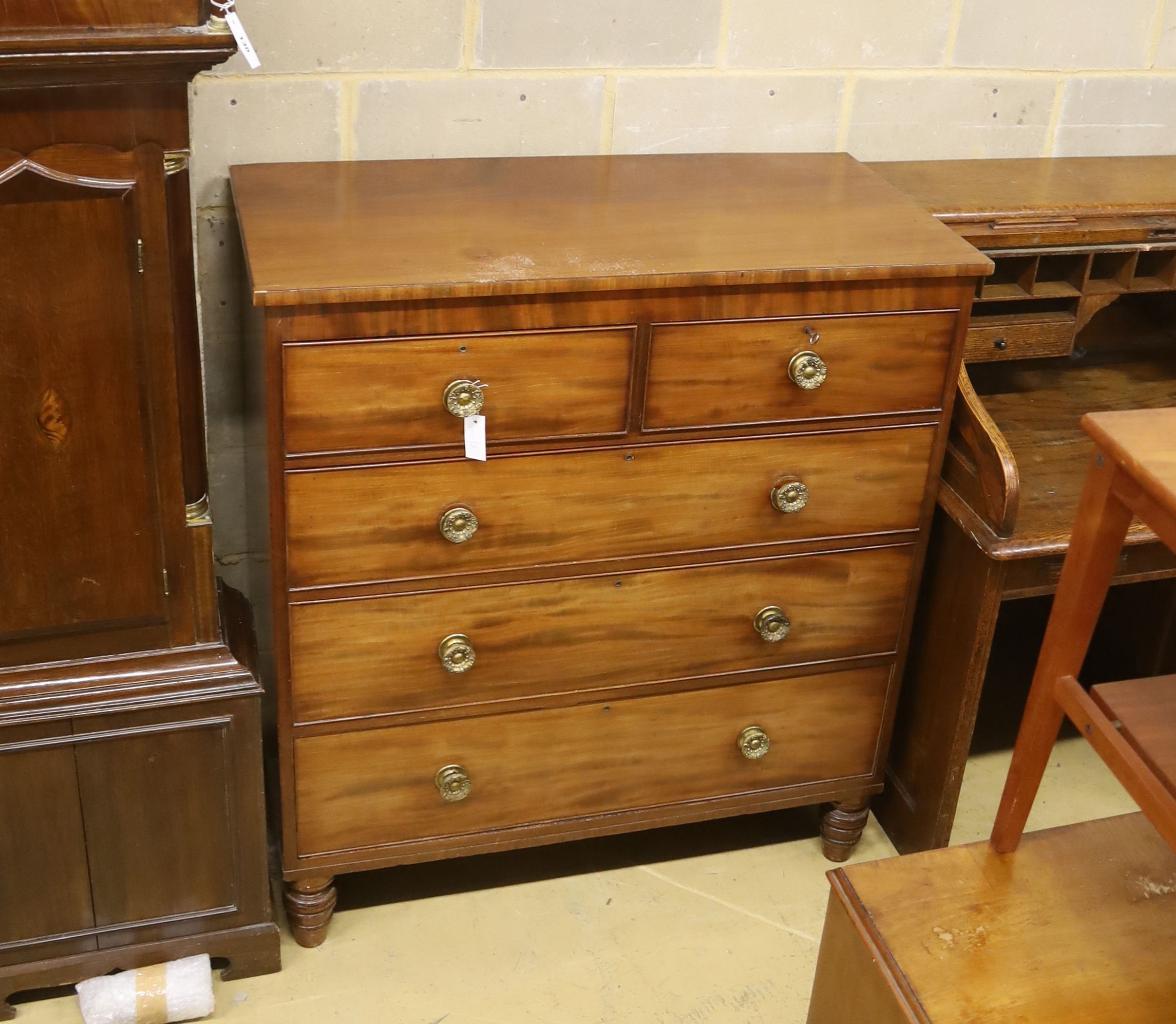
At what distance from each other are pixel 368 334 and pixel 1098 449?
0.97 meters

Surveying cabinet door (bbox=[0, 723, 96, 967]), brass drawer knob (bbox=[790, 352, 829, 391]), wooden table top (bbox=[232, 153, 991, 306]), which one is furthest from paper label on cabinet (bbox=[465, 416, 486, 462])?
cabinet door (bbox=[0, 723, 96, 967])

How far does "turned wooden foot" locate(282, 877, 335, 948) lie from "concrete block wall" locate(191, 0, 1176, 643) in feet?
2.12

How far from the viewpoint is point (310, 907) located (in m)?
2.44

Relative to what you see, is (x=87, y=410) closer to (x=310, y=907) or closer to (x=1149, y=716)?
(x=310, y=907)

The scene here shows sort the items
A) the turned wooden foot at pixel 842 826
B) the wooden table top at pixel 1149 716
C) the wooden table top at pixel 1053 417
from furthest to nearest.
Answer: the turned wooden foot at pixel 842 826, the wooden table top at pixel 1053 417, the wooden table top at pixel 1149 716

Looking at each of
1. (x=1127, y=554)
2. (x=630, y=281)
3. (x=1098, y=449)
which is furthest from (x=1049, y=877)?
(x=630, y=281)

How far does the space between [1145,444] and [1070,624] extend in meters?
0.26

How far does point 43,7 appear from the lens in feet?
5.32

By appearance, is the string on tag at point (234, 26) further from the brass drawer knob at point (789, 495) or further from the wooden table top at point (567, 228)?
the brass drawer knob at point (789, 495)

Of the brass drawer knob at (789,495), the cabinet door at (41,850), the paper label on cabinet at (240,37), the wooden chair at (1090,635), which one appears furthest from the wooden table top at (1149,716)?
the cabinet door at (41,850)

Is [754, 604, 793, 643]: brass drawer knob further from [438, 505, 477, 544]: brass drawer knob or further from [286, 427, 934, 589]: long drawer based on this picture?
[438, 505, 477, 544]: brass drawer knob

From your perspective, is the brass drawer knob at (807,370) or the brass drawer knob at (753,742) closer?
the brass drawer knob at (807,370)

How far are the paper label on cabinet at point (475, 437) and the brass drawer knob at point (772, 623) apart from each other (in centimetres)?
60

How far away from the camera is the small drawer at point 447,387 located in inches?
77.7
